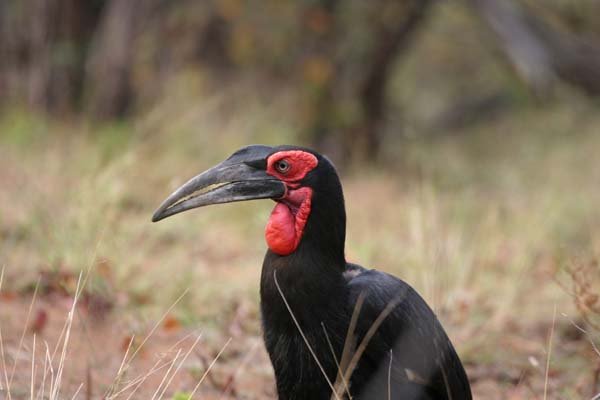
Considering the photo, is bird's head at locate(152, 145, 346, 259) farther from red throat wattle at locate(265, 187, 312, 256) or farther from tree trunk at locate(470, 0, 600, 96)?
tree trunk at locate(470, 0, 600, 96)

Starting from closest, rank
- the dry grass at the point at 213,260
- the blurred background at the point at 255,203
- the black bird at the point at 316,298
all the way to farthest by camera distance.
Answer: the black bird at the point at 316,298 → the dry grass at the point at 213,260 → the blurred background at the point at 255,203

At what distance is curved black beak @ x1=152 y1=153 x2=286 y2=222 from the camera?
3115 millimetres

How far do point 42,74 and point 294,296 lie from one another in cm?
672

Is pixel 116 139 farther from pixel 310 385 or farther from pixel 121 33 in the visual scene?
pixel 310 385

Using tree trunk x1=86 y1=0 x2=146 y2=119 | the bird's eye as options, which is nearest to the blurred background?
tree trunk x1=86 y1=0 x2=146 y2=119

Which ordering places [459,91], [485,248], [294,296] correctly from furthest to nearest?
1. [459,91]
2. [485,248]
3. [294,296]

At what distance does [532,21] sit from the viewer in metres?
8.58

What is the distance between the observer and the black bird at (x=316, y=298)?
10.1 ft

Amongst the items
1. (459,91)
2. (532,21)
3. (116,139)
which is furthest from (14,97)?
(459,91)

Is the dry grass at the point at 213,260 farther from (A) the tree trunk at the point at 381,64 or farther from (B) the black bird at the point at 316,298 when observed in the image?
(A) the tree trunk at the point at 381,64

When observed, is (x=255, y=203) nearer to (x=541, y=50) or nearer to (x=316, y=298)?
(x=541, y=50)

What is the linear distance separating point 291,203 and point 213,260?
317 cm

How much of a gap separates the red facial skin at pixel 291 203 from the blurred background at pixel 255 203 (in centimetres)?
59

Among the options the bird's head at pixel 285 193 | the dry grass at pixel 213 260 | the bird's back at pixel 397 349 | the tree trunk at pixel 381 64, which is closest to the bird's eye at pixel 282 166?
the bird's head at pixel 285 193
